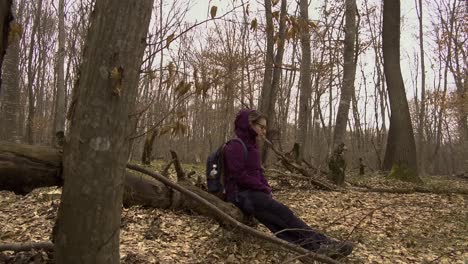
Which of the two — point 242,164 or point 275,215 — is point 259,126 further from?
point 275,215

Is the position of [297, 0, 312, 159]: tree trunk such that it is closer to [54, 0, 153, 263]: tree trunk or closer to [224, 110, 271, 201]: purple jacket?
[224, 110, 271, 201]: purple jacket

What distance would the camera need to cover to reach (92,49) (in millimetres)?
2078

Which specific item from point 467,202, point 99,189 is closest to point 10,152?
point 99,189

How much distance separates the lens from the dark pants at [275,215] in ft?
13.1

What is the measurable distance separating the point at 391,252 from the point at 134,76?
12.7ft

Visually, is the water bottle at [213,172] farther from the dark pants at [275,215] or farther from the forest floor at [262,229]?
the forest floor at [262,229]

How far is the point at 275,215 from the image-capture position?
4043 millimetres

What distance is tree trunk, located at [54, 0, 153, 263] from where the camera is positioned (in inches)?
80.1

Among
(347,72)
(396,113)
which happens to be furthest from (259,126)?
(396,113)

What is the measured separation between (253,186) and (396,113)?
8084 millimetres

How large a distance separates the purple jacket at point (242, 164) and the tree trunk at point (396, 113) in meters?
7.36

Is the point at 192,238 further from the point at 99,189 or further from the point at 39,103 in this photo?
the point at 39,103

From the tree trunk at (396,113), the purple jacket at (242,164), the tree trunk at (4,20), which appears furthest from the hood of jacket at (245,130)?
the tree trunk at (396,113)

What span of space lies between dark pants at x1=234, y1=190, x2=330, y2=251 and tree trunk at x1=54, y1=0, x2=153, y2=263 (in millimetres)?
2109
